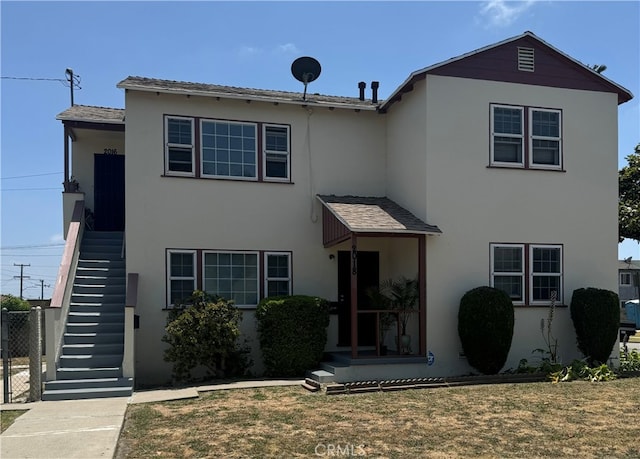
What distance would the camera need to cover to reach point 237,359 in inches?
520

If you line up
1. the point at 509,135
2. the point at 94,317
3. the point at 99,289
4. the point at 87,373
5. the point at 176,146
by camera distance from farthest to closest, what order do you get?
the point at 509,135 → the point at 176,146 → the point at 99,289 → the point at 94,317 → the point at 87,373

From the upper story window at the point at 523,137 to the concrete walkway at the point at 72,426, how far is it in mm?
7840

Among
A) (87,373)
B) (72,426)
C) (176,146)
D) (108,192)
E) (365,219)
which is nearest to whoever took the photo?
(72,426)

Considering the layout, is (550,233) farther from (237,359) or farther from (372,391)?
(237,359)

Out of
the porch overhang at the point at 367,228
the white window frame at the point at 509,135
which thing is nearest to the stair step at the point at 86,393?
the porch overhang at the point at 367,228

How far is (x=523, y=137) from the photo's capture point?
1408 cm

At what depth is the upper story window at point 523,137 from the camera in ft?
45.9

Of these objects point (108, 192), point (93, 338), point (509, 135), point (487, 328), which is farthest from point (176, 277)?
point (509, 135)

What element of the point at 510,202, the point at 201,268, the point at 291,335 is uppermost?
the point at 510,202

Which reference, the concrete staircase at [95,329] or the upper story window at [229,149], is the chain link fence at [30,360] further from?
the upper story window at [229,149]

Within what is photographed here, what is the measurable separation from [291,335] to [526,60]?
8.36m

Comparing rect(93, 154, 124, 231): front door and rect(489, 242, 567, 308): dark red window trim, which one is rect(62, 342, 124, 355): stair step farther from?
rect(489, 242, 567, 308): dark red window trim

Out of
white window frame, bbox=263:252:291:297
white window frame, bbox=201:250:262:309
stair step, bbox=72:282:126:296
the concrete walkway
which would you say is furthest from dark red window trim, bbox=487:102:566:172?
stair step, bbox=72:282:126:296

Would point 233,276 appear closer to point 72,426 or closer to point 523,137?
point 72,426
